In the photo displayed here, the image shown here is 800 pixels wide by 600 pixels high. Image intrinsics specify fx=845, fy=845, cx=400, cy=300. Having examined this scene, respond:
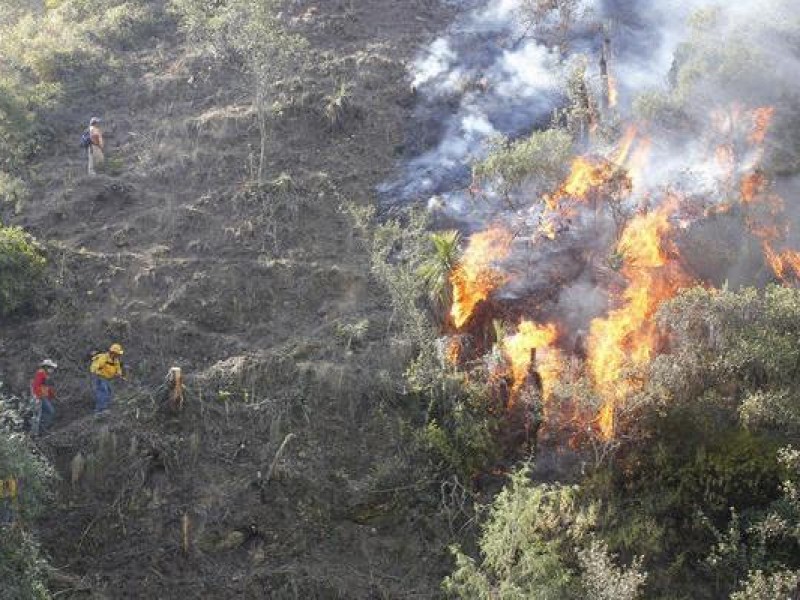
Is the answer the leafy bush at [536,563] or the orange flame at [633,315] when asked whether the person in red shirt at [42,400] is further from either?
the orange flame at [633,315]

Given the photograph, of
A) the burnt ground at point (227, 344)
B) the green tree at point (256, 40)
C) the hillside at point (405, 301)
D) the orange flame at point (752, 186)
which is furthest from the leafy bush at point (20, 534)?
the orange flame at point (752, 186)

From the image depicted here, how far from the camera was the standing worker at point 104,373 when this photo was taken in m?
14.8

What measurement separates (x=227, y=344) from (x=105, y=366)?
2.60 meters

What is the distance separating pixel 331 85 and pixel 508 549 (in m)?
16.1

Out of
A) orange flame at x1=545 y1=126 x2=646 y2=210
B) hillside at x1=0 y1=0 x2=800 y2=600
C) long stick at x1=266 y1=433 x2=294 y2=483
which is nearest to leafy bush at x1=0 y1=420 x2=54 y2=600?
hillside at x1=0 y1=0 x2=800 y2=600

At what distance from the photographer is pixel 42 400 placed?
14.4 meters

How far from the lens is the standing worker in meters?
14.8

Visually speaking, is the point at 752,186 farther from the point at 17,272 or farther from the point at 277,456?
the point at 17,272

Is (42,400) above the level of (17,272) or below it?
below

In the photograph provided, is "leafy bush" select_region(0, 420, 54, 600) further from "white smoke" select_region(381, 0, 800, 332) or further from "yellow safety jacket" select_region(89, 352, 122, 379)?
"white smoke" select_region(381, 0, 800, 332)

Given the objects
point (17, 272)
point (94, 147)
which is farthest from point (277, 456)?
point (94, 147)

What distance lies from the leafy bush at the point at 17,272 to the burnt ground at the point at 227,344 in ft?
1.22

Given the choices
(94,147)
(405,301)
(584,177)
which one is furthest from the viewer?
(94,147)

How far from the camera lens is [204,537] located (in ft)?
43.2
